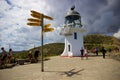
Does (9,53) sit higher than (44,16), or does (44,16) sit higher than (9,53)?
(44,16)

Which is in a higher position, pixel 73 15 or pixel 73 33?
pixel 73 15

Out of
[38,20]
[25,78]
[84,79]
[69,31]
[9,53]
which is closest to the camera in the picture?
[84,79]

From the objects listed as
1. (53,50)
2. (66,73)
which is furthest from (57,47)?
(66,73)

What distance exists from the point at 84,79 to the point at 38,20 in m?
5.00

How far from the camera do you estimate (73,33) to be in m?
29.9

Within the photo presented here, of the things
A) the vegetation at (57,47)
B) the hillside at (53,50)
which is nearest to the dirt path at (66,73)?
the vegetation at (57,47)

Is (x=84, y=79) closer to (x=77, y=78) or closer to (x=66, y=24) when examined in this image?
(x=77, y=78)

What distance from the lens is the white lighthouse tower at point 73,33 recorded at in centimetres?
2969

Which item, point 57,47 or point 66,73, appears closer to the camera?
point 66,73

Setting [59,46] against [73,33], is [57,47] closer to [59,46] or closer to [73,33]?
[59,46]

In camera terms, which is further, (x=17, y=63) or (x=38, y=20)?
(x=17, y=63)

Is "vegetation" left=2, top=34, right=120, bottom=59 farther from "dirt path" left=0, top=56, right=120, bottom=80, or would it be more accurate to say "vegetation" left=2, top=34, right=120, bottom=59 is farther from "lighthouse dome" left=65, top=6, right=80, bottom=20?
"dirt path" left=0, top=56, right=120, bottom=80

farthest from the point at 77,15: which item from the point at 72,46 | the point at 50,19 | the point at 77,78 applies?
the point at 77,78

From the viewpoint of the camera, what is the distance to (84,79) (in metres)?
8.85
